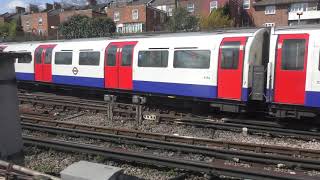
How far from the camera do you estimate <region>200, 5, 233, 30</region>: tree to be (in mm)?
47438

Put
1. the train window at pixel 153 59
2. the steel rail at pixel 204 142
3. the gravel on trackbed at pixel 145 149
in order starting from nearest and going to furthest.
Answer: the gravel on trackbed at pixel 145 149, the steel rail at pixel 204 142, the train window at pixel 153 59

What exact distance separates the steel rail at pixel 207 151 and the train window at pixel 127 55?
508 cm

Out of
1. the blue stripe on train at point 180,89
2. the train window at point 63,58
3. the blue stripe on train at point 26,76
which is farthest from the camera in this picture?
the blue stripe on train at point 26,76

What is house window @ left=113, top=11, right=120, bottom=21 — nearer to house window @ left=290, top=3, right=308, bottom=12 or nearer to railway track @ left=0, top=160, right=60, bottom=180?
house window @ left=290, top=3, right=308, bottom=12

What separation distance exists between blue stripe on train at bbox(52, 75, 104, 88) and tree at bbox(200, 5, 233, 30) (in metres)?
29.3

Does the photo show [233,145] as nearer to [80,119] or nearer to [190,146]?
[190,146]

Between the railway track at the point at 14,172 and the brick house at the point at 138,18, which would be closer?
the railway track at the point at 14,172

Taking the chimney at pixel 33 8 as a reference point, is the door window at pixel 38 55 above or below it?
below

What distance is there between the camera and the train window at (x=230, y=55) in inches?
505

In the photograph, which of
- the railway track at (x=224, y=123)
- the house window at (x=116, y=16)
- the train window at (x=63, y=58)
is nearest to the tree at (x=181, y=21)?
the house window at (x=116, y=16)

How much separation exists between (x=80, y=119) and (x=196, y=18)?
3713 cm

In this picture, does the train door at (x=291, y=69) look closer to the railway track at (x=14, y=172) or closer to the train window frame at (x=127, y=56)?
the train window frame at (x=127, y=56)

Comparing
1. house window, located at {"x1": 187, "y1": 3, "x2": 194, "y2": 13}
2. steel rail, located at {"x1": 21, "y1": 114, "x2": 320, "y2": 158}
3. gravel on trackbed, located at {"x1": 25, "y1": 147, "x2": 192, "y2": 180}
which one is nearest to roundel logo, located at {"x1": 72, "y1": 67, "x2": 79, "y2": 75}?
steel rail, located at {"x1": 21, "y1": 114, "x2": 320, "y2": 158}

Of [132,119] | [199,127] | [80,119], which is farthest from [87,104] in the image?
[199,127]
